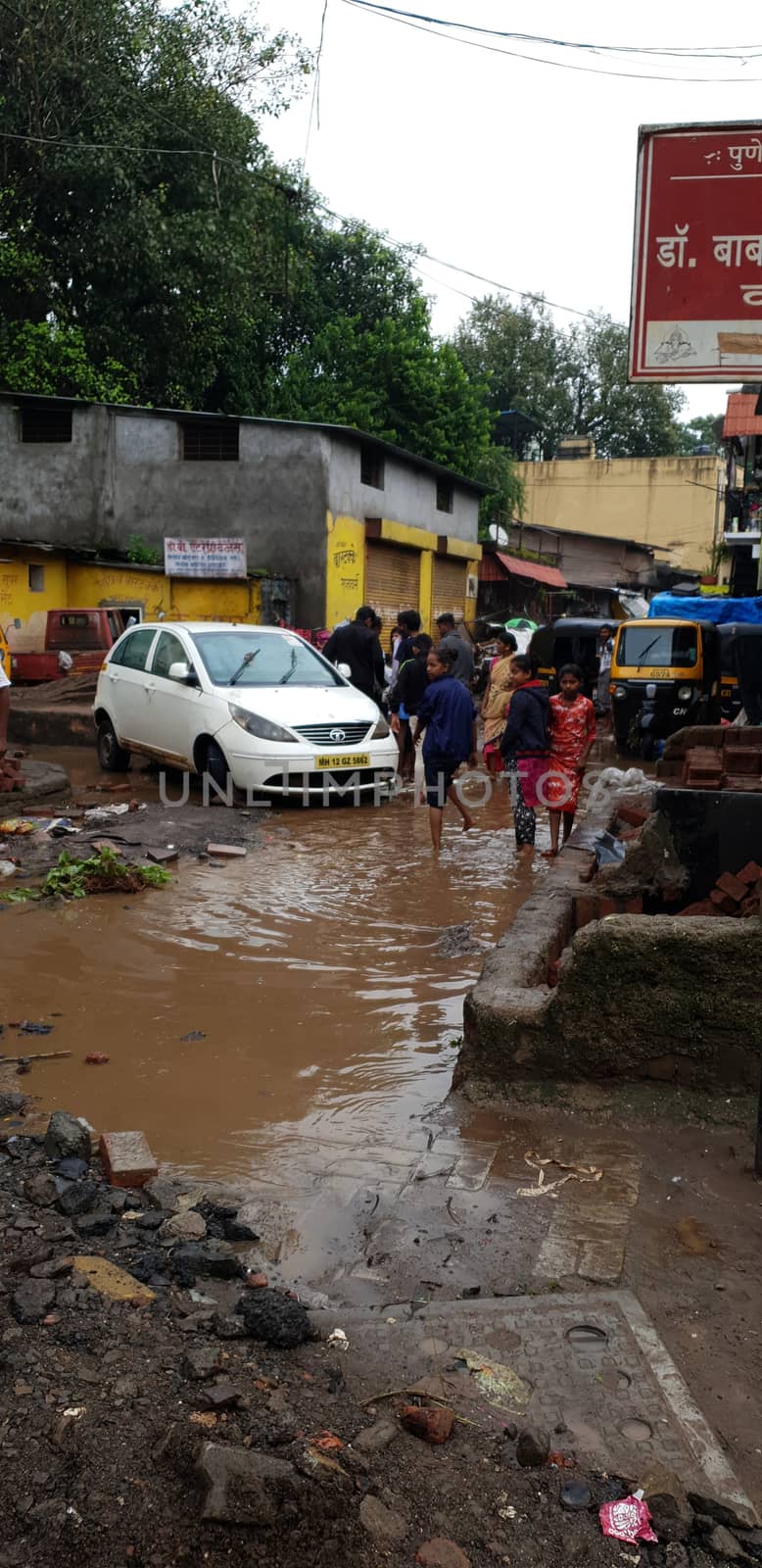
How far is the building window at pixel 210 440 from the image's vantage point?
917 inches

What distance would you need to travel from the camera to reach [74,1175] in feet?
11.9

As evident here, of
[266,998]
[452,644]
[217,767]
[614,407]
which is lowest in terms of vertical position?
[266,998]

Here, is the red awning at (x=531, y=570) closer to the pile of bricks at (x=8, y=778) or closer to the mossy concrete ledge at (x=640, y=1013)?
the pile of bricks at (x=8, y=778)

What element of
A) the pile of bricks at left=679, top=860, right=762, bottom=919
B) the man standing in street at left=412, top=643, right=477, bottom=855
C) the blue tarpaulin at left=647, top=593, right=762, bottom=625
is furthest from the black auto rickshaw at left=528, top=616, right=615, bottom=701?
the pile of bricks at left=679, top=860, right=762, bottom=919

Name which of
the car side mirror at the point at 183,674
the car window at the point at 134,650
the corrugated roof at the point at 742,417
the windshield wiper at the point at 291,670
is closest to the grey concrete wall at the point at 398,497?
the corrugated roof at the point at 742,417

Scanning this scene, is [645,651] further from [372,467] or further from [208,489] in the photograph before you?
[208,489]

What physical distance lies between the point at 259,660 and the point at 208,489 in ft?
42.9

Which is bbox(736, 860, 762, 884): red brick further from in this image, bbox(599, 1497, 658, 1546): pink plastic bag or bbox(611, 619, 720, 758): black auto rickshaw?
bbox(611, 619, 720, 758): black auto rickshaw

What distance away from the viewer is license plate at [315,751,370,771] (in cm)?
1052

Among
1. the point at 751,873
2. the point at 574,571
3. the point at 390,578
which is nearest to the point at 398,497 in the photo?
the point at 390,578

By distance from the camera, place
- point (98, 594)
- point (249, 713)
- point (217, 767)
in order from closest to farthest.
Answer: point (249, 713) < point (217, 767) < point (98, 594)

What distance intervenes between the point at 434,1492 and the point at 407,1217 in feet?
4.01

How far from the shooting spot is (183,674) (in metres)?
11.1

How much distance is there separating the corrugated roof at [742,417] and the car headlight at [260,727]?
10.8 m
